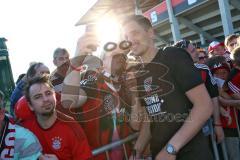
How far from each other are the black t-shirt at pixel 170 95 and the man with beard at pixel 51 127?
0.63 meters

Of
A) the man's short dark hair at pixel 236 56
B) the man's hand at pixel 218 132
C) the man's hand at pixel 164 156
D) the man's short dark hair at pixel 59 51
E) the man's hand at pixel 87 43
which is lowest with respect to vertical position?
the man's hand at pixel 218 132

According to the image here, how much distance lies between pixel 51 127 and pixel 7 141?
1.16 ft

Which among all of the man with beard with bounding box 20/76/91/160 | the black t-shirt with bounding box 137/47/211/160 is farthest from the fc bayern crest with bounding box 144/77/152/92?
the man with beard with bounding box 20/76/91/160

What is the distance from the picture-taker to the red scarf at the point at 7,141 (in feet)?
8.55

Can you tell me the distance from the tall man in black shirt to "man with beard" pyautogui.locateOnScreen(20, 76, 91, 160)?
60 centimetres

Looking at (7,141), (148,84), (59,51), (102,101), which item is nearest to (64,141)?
(7,141)

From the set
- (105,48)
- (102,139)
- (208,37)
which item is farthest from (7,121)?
(208,37)

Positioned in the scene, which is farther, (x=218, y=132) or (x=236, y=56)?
(x=236, y=56)

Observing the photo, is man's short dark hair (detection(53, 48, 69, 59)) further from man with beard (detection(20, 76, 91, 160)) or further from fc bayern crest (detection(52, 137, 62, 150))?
fc bayern crest (detection(52, 137, 62, 150))

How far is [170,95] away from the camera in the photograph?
7.59 ft

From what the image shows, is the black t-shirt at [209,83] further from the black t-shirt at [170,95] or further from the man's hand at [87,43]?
the man's hand at [87,43]

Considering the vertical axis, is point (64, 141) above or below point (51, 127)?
below

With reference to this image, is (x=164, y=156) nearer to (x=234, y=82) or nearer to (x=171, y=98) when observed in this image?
(x=171, y=98)

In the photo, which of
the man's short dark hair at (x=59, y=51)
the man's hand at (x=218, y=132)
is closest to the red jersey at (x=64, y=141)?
the man's hand at (x=218, y=132)
